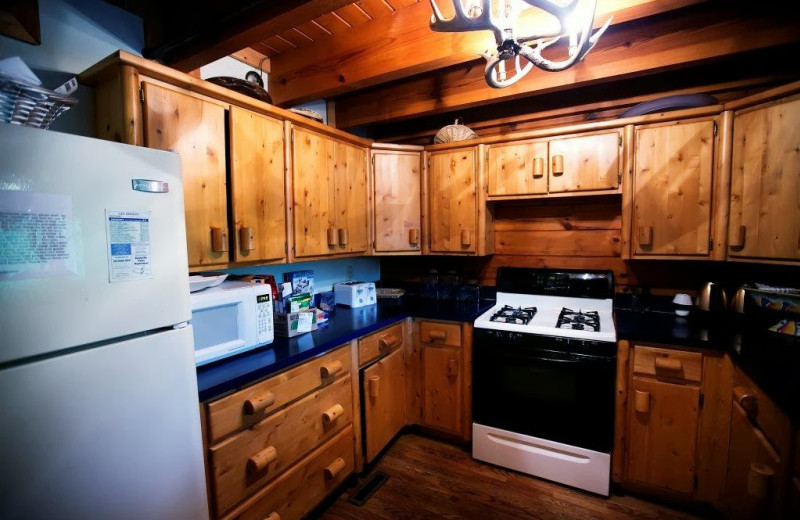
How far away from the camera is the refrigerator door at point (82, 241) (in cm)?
75

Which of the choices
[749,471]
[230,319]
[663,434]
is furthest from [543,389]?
[230,319]

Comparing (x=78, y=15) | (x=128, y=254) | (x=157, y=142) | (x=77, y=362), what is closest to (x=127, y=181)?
(x=128, y=254)

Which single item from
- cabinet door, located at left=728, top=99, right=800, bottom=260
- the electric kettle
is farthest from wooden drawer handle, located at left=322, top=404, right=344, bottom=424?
cabinet door, located at left=728, top=99, right=800, bottom=260

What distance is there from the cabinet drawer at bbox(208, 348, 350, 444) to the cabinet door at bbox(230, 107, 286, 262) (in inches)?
23.3

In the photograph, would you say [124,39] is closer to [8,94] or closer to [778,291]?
[8,94]

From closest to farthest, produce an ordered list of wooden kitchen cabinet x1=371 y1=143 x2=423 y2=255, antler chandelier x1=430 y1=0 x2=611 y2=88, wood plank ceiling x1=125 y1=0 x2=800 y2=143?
antler chandelier x1=430 y1=0 x2=611 y2=88
wood plank ceiling x1=125 y1=0 x2=800 y2=143
wooden kitchen cabinet x1=371 y1=143 x2=423 y2=255

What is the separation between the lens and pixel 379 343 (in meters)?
2.17

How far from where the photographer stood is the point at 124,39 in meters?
1.61

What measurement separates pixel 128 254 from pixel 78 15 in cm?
128

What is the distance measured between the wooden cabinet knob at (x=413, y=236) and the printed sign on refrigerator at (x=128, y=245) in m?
1.89

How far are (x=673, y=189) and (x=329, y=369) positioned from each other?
216cm

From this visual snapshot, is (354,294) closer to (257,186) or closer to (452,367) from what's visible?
(452,367)

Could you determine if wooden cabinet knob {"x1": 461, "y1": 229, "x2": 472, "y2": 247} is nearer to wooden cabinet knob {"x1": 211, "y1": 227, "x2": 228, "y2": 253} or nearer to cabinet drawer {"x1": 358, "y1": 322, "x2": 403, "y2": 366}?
cabinet drawer {"x1": 358, "y1": 322, "x2": 403, "y2": 366}

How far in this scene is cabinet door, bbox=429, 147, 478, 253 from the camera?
2.56 m
